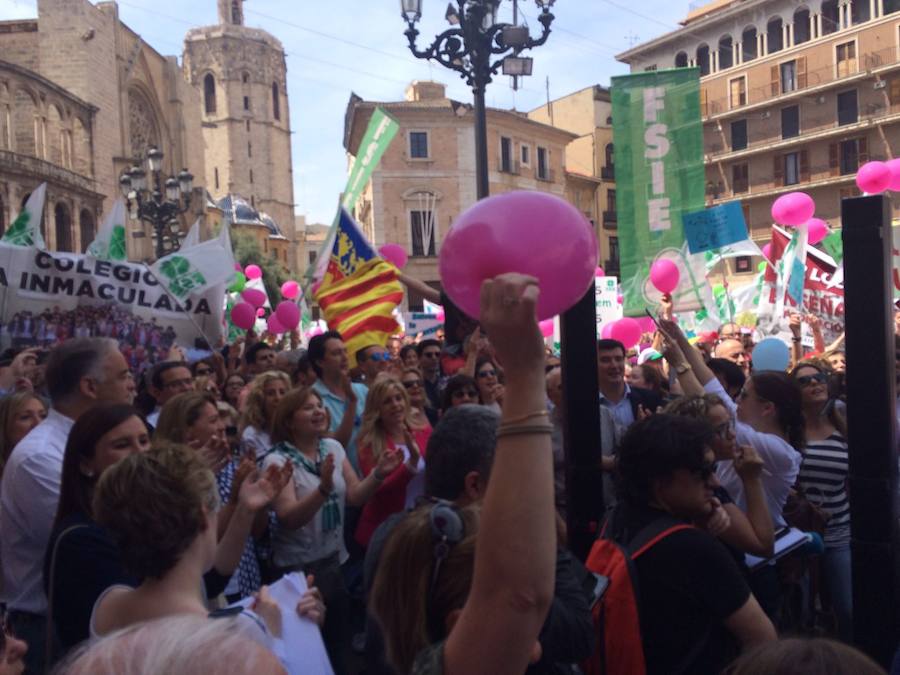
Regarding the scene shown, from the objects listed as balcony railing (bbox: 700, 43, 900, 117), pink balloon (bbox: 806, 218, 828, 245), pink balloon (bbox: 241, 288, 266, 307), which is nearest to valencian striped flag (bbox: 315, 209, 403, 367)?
pink balloon (bbox: 241, 288, 266, 307)

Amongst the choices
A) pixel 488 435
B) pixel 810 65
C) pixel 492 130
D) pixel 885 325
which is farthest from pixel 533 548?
pixel 810 65

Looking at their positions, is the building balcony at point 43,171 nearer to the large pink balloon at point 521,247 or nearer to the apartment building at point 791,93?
the apartment building at point 791,93

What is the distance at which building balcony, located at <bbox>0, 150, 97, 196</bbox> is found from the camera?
3406 centimetres

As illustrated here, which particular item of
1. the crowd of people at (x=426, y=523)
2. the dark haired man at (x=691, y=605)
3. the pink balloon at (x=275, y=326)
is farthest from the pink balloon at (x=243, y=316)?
the dark haired man at (x=691, y=605)

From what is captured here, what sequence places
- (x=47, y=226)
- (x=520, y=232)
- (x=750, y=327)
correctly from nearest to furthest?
(x=520, y=232) → (x=750, y=327) → (x=47, y=226)

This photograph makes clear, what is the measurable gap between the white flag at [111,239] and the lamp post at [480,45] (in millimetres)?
3347

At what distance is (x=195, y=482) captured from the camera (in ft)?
7.28

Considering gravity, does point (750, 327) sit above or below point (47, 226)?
below

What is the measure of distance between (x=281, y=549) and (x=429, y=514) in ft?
6.88

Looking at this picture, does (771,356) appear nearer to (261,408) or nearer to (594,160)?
(261,408)

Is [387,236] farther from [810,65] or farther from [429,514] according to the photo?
[429,514]

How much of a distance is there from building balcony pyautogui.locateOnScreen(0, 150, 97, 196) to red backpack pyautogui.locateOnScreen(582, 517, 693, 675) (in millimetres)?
36673

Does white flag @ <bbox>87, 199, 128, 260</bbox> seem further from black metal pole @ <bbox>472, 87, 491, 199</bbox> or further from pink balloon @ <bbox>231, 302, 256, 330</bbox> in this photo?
black metal pole @ <bbox>472, 87, 491, 199</bbox>

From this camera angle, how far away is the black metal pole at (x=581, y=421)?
9.66ft
